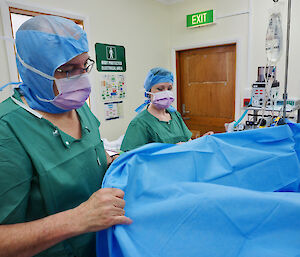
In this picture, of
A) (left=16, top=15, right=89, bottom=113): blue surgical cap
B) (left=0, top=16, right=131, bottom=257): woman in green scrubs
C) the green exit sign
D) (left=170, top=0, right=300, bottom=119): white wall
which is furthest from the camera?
the green exit sign

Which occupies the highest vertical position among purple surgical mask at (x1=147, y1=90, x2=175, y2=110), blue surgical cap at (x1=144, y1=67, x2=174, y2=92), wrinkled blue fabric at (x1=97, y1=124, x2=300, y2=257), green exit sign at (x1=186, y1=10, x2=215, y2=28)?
green exit sign at (x1=186, y1=10, x2=215, y2=28)

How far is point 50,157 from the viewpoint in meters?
0.77

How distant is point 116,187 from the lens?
2.52 ft

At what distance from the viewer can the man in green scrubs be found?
177 centimetres

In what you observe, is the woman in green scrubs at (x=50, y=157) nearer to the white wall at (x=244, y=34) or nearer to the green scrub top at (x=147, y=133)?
the green scrub top at (x=147, y=133)

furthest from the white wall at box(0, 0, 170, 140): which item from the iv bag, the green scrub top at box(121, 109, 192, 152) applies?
the iv bag

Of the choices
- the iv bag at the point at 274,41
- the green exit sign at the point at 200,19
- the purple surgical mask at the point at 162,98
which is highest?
the green exit sign at the point at 200,19

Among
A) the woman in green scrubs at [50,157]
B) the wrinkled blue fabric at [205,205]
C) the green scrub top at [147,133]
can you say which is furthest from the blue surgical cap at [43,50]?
the green scrub top at [147,133]

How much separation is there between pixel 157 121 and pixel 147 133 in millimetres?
132

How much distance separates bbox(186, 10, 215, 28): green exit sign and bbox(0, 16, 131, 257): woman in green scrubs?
3239 mm

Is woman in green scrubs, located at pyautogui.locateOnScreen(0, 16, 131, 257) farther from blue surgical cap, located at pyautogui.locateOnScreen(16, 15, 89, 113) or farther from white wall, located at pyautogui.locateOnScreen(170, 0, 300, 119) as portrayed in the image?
white wall, located at pyautogui.locateOnScreen(170, 0, 300, 119)

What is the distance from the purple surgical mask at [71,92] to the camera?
843 mm

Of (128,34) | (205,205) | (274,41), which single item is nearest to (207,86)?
(128,34)

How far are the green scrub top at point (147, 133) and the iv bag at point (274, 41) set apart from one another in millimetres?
896
